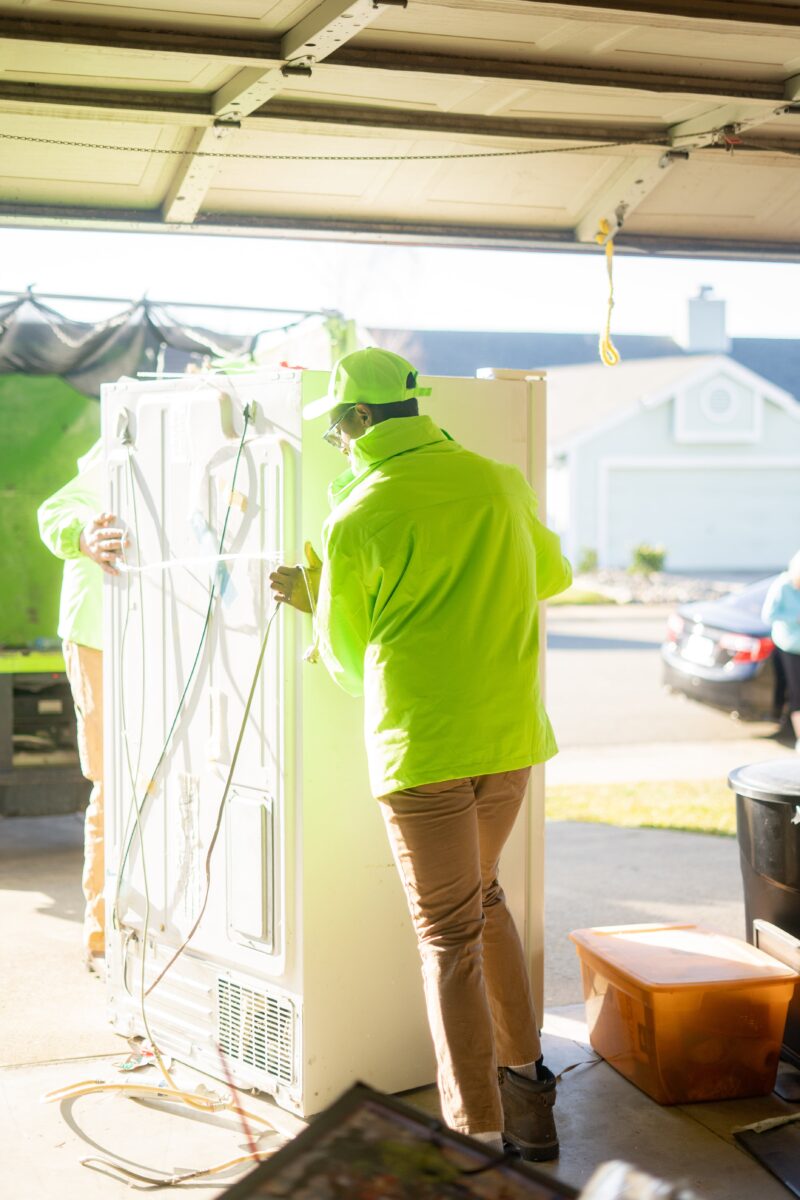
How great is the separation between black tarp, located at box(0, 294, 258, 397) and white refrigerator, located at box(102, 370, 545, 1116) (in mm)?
3744

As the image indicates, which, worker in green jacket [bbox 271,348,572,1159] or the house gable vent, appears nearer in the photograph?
worker in green jacket [bbox 271,348,572,1159]

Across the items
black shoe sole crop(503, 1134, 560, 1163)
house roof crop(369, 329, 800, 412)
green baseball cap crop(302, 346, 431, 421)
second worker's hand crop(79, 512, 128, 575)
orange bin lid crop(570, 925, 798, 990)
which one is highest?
house roof crop(369, 329, 800, 412)

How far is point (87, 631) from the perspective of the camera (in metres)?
4.96

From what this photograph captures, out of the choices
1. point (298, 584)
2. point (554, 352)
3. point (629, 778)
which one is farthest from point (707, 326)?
point (298, 584)

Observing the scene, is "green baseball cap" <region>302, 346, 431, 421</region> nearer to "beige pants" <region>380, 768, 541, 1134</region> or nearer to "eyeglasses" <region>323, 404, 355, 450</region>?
"eyeglasses" <region>323, 404, 355, 450</region>

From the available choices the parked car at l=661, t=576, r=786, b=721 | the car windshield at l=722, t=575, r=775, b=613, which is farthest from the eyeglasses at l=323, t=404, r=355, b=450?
the car windshield at l=722, t=575, r=775, b=613

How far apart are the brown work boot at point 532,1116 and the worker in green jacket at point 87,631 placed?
1.96 m

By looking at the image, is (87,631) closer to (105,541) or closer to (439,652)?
(105,541)

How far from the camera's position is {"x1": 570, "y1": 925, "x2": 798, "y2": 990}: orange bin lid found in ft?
13.1

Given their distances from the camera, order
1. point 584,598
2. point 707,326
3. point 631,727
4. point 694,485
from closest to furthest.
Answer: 1. point 631,727
2. point 584,598
3. point 694,485
4. point 707,326

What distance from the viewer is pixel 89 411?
8.47m

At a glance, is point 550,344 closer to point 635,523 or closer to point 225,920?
point 635,523

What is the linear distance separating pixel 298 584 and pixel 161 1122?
5.39 feet

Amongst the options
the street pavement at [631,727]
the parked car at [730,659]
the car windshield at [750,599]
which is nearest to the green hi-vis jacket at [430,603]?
the street pavement at [631,727]
